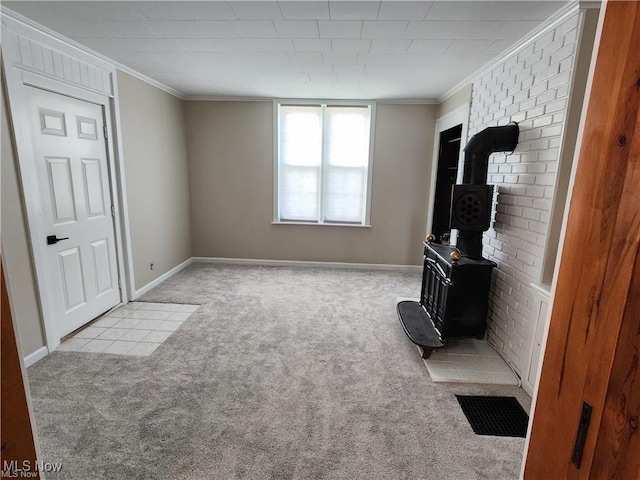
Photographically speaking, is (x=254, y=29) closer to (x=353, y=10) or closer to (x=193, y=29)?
(x=193, y=29)

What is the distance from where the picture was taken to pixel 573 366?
65 centimetres

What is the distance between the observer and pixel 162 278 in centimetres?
432

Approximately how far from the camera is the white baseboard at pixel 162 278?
12.6 feet

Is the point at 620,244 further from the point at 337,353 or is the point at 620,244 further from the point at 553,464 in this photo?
the point at 337,353

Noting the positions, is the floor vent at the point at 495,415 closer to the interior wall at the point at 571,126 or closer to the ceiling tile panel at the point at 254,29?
the interior wall at the point at 571,126

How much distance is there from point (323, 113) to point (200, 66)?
189 cm

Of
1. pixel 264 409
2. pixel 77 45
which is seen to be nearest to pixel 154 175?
pixel 77 45

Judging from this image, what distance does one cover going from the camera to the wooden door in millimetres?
533

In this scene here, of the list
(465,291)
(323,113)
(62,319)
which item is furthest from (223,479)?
(323,113)

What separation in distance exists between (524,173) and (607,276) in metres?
2.15

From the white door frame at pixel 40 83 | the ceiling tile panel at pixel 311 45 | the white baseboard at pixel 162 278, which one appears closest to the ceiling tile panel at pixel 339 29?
the ceiling tile panel at pixel 311 45

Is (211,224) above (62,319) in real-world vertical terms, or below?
above

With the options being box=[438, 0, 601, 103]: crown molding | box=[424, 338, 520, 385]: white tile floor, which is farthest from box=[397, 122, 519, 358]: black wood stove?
box=[438, 0, 601, 103]: crown molding

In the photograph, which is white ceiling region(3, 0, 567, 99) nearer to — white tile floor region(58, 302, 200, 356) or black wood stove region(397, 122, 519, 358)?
black wood stove region(397, 122, 519, 358)
